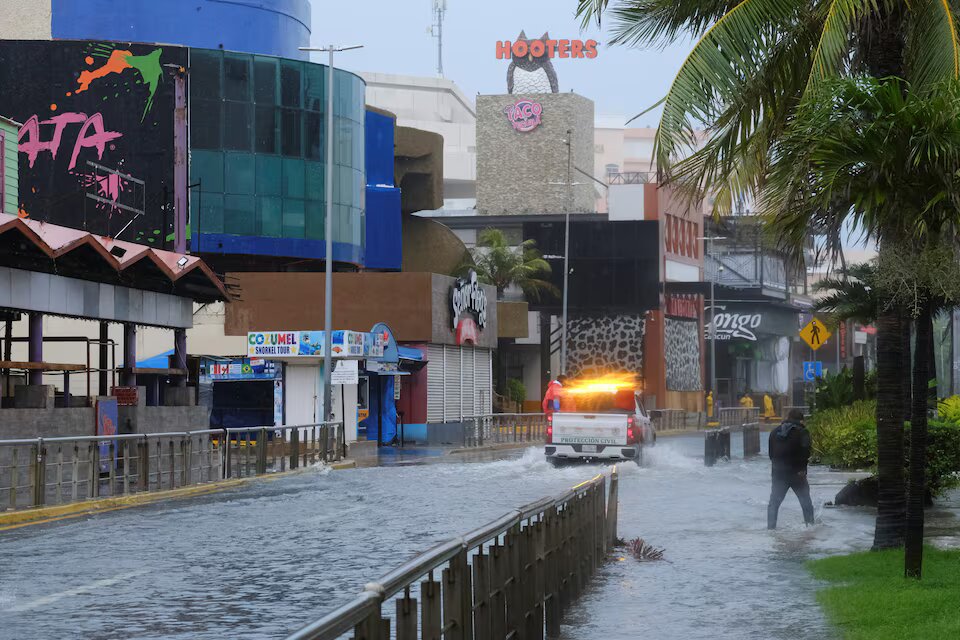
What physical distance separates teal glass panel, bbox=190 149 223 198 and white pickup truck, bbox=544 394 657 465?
32794mm

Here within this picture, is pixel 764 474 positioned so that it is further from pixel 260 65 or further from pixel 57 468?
pixel 260 65

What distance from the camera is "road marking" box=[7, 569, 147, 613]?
39.5 feet

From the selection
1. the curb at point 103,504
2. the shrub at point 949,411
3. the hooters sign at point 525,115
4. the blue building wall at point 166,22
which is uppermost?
the hooters sign at point 525,115

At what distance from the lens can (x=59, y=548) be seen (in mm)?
16750

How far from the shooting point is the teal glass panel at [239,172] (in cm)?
6284

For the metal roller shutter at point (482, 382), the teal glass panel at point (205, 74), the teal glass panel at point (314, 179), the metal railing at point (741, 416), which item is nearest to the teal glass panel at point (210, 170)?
the teal glass panel at point (205, 74)

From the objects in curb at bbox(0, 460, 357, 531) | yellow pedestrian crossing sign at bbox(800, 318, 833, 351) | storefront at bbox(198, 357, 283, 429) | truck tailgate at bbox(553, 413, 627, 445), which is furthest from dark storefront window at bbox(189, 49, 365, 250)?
curb at bbox(0, 460, 357, 531)

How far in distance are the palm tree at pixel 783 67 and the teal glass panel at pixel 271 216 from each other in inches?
1809

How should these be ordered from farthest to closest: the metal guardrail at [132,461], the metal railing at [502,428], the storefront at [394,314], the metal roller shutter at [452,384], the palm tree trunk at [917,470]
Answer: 1. the metal roller shutter at [452,384]
2. the storefront at [394,314]
3. the metal railing at [502,428]
4. the metal guardrail at [132,461]
5. the palm tree trunk at [917,470]

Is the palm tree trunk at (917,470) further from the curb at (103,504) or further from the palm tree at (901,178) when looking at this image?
the curb at (103,504)

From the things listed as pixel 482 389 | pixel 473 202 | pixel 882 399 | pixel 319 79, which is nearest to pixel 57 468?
pixel 882 399

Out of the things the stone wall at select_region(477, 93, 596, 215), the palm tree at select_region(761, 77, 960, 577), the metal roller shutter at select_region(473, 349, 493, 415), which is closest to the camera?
the palm tree at select_region(761, 77, 960, 577)

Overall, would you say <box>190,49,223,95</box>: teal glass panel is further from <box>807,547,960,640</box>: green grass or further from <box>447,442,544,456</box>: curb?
<box>807,547,960,640</box>: green grass

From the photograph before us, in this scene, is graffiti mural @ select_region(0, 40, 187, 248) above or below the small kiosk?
above
